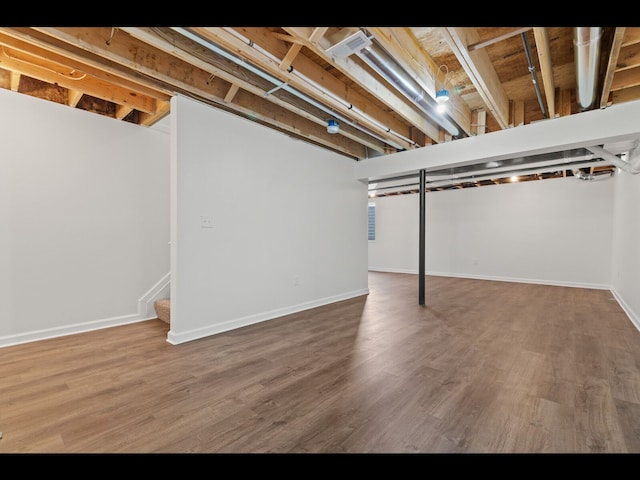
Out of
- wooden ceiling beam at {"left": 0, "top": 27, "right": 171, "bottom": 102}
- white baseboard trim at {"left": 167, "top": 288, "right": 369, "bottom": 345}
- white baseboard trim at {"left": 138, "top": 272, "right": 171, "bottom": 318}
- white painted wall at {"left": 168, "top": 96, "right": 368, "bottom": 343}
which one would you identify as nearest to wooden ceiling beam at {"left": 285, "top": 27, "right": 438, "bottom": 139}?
white painted wall at {"left": 168, "top": 96, "right": 368, "bottom": 343}

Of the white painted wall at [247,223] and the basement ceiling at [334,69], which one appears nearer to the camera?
the basement ceiling at [334,69]

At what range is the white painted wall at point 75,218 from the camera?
2814mm

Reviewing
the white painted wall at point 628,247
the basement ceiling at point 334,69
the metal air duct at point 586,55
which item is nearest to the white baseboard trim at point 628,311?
the white painted wall at point 628,247

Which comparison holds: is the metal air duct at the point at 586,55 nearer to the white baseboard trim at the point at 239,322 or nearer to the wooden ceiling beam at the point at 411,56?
the wooden ceiling beam at the point at 411,56

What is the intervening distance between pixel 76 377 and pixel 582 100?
205 inches

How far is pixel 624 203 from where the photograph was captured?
452 cm

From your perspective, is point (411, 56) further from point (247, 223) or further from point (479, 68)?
point (247, 223)

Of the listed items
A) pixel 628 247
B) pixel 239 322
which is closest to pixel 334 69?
pixel 239 322

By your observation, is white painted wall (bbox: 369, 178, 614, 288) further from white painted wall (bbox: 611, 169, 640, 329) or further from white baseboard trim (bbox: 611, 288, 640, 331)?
white baseboard trim (bbox: 611, 288, 640, 331)

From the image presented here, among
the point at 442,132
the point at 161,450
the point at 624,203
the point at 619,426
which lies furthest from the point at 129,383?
the point at 624,203

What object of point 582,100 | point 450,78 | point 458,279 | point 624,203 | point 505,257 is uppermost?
point 450,78

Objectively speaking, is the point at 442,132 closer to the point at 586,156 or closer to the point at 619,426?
the point at 586,156

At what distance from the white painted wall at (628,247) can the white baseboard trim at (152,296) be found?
6.05 meters

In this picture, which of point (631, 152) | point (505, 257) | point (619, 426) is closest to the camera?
point (619, 426)
